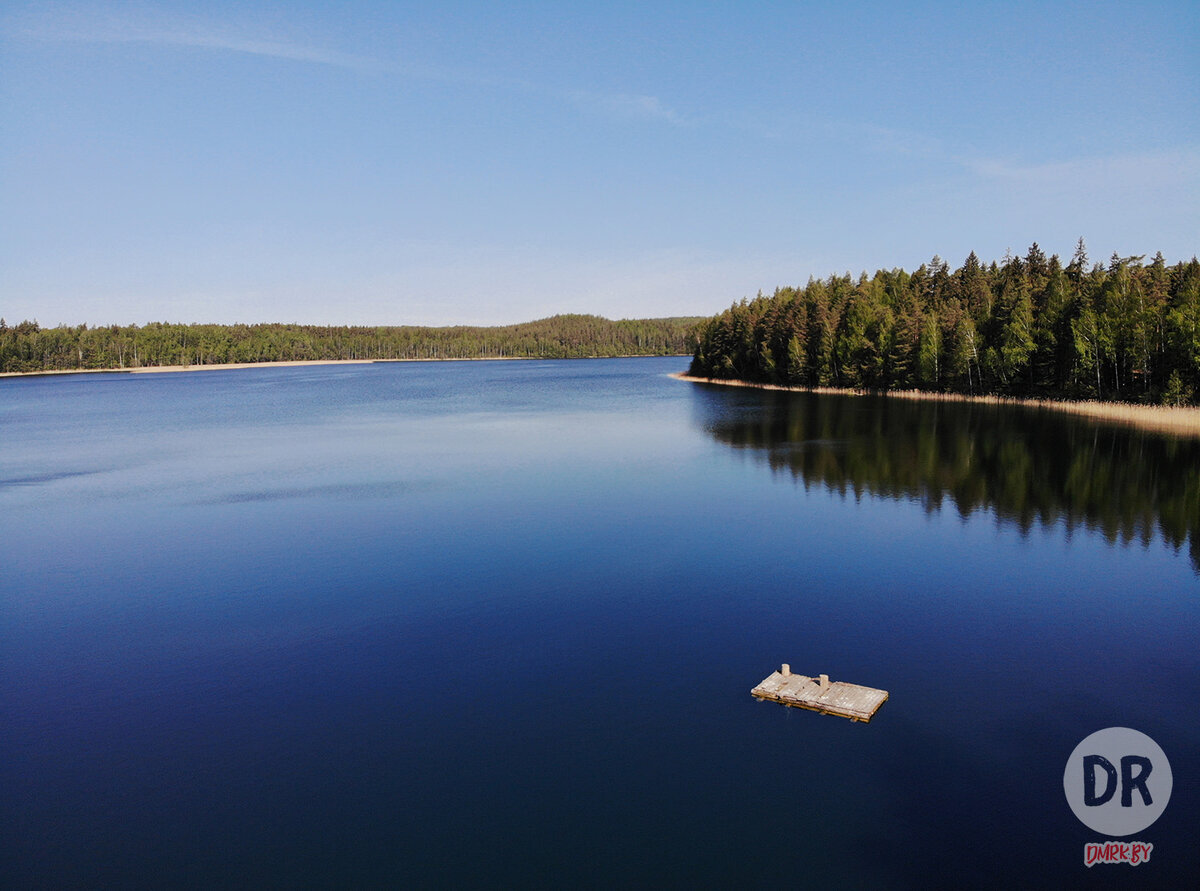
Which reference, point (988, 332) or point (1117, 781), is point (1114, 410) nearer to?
point (988, 332)

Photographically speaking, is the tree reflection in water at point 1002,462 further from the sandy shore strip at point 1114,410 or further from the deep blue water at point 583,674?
the sandy shore strip at point 1114,410

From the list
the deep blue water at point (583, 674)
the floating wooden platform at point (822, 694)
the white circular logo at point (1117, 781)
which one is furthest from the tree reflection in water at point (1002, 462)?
the floating wooden platform at point (822, 694)

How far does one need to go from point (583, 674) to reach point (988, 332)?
8981 cm

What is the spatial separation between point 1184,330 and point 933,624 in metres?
60.0

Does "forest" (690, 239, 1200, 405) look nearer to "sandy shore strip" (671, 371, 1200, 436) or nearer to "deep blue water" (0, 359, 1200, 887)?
"sandy shore strip" (671, 371, 1200, 436)

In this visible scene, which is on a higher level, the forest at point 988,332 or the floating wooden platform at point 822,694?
the forest at point 988,332

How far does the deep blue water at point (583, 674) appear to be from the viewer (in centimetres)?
1413

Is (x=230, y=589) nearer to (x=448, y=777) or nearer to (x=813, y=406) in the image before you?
(x=448, y=777)

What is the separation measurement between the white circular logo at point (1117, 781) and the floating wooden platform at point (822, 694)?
3996 millimetres

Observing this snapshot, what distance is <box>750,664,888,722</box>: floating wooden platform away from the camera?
1789cm

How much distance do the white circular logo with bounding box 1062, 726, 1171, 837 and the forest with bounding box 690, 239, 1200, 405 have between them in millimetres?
63492

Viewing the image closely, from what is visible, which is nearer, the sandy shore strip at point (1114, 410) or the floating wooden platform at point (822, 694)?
the floating wooden platform at point (822, 694)

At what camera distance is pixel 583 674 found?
804 inches

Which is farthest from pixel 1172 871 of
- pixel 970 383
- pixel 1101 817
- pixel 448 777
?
pixel 970 383
